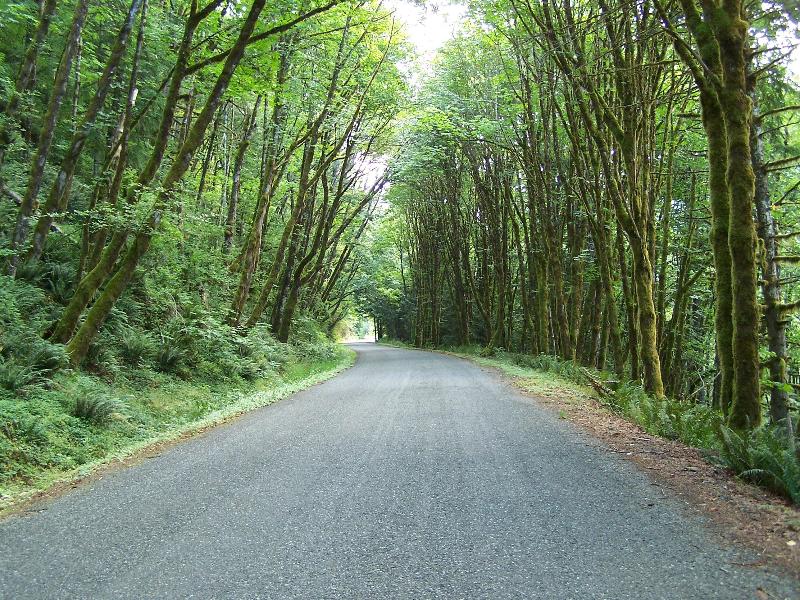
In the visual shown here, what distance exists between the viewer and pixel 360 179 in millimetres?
24453

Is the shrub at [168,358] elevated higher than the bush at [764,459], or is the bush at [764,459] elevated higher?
the shrub at [168,358]

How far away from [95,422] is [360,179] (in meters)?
19.2

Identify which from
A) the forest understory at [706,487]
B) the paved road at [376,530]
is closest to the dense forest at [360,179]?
the forest understory at [706,487]

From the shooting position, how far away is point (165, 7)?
40.9 ft

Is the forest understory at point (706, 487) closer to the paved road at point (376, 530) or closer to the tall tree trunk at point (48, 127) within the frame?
the paved road at point (376, 530)

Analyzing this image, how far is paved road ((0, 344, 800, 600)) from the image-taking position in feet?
9.71

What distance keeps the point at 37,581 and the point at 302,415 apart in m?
5.38

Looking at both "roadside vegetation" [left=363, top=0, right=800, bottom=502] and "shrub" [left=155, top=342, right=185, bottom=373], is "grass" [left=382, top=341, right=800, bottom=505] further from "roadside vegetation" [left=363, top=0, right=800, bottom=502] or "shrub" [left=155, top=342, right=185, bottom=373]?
"shrub" [left=155, top=342, right=185, bottom=373]

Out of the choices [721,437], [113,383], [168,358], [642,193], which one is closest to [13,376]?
[113,383]

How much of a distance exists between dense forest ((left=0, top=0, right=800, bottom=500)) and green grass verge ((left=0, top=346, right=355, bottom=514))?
0.15 feet

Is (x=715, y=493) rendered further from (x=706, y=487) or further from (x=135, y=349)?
(x=135, y=349)

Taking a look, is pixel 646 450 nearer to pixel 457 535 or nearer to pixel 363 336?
pixel 457 535

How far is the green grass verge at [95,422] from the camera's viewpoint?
5.34m

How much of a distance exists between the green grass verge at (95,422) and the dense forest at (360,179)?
46 millimetres
